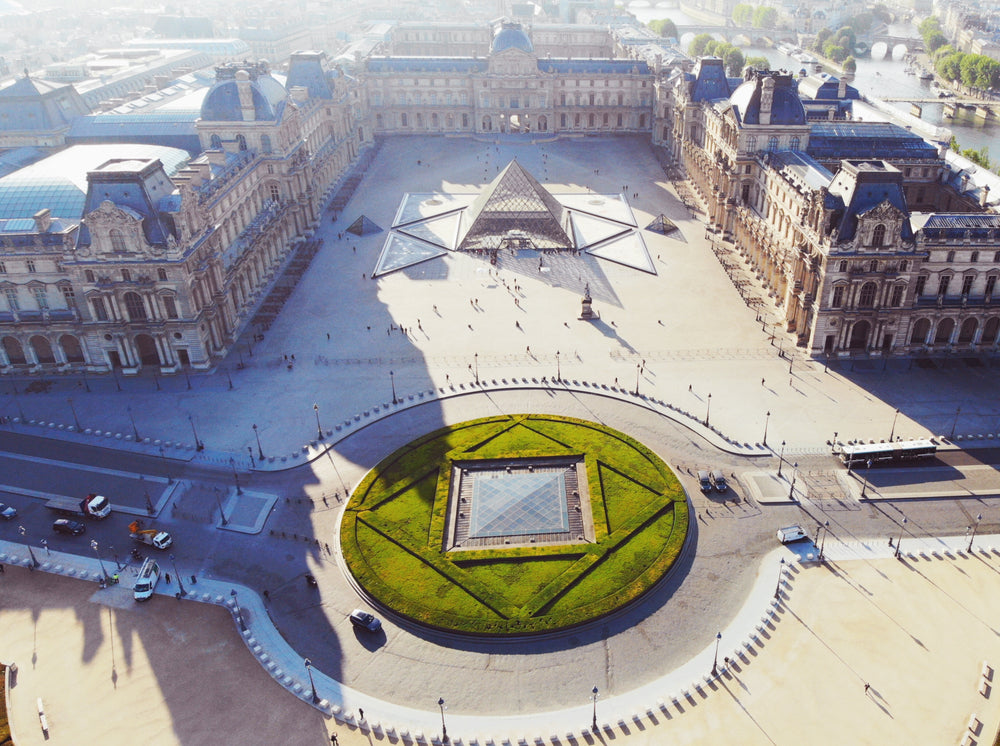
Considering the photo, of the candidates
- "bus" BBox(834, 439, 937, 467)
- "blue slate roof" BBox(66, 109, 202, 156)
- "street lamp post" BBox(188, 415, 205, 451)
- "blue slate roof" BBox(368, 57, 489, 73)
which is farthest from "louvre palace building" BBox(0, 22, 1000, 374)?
"blue slate roof" BBox(368, 57, 489, 73)

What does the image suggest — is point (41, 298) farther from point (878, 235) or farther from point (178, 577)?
point (878, 235)

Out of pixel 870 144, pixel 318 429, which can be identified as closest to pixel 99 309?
pixel 318 429

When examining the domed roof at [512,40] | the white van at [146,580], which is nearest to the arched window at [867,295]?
the white van at [146,580]

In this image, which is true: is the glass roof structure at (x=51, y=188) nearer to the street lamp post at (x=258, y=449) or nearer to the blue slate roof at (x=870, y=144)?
the street lamp post at (x=258, y=449)

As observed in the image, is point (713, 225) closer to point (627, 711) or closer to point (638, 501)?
point (638, 501)

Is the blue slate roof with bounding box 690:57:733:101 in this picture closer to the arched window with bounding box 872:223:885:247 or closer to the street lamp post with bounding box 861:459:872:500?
the arched window with bounding box 872:223:885:247

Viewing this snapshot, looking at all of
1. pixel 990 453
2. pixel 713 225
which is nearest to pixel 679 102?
pixel 713 225
